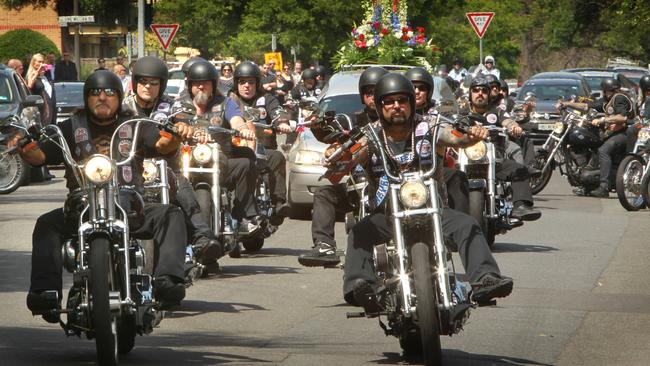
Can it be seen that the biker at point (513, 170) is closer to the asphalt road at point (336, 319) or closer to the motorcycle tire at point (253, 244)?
the asphalt road at point (336, 319)

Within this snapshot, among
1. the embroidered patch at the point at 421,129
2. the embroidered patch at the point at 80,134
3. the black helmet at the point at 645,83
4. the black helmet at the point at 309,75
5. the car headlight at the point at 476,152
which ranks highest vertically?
the embroidered patch at the point at 421,129

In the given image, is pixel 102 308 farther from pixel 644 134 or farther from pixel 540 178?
pixel 540 178

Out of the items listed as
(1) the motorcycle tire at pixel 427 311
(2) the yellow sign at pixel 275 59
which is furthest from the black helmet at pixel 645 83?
(2) the yellow sign at pixel 275 59

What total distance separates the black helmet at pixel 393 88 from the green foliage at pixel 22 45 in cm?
5396

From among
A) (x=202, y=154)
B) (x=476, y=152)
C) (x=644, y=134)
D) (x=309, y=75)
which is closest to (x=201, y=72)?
(x=202, y=154)

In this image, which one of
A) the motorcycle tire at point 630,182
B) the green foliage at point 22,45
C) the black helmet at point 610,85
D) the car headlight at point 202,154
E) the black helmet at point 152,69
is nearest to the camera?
the black helmet at point 152,69

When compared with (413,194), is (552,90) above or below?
below

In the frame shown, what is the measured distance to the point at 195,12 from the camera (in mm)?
56094

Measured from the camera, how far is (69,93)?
100 feet

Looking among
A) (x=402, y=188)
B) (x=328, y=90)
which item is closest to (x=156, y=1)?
(x=328, y=90)

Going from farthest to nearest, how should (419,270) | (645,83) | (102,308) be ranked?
(645,83) → (419,270) → (102,308)

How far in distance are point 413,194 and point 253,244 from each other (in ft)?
22.9

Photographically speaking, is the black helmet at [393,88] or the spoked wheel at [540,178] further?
the spoked wheel at [540,178]

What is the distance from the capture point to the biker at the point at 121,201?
8.22m
